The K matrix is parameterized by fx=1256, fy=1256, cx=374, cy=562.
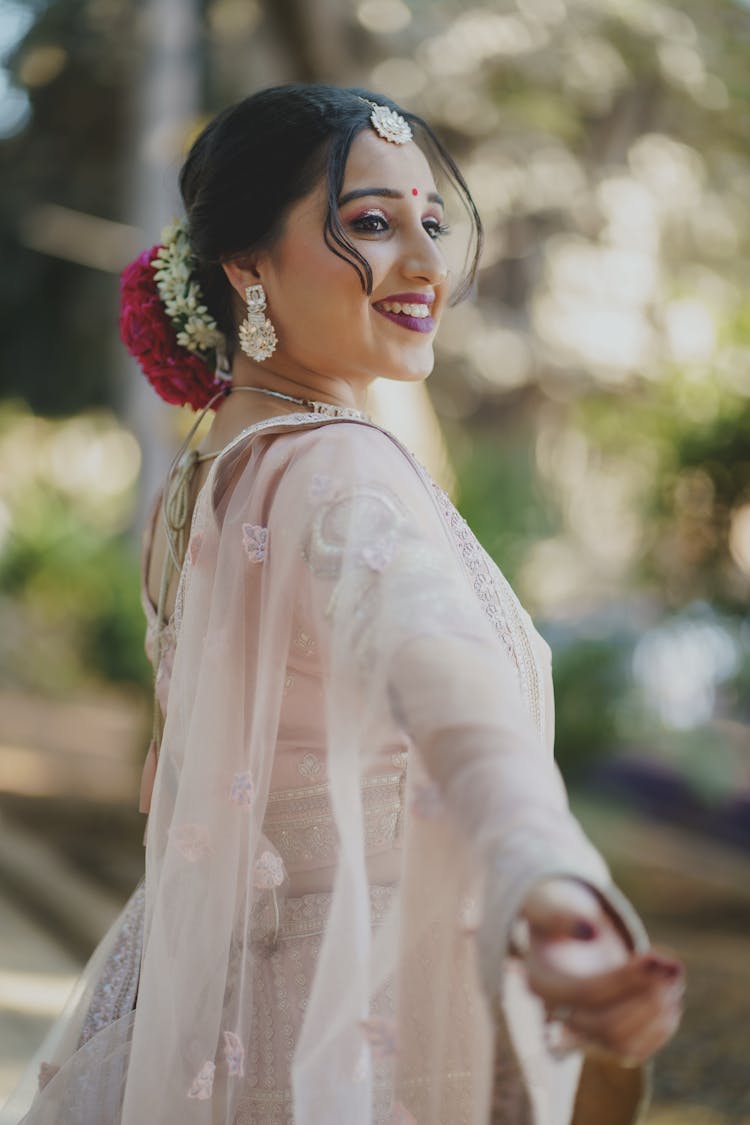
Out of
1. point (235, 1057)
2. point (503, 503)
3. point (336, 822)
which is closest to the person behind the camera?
point (336, 822)

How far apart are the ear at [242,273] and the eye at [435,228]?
0.22 metres

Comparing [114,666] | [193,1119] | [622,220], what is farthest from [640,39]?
[193,1119]

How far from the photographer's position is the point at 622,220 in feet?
32.4

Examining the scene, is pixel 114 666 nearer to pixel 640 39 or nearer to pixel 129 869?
pixel 129 869

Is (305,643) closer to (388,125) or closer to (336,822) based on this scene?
(336,822)

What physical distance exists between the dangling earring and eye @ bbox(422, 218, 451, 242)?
22 cm

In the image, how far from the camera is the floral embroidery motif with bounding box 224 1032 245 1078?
1354mm

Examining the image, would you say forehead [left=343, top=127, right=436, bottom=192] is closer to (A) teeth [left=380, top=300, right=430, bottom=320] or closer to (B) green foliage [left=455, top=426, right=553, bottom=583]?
(A) teeth [left=380, top=300, right=430, bottom=320]

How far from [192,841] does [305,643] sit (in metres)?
0.25

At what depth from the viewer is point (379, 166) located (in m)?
1.50

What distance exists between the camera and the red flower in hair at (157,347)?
1.80 metres

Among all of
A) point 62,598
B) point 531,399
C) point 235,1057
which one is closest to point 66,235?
point 62,598

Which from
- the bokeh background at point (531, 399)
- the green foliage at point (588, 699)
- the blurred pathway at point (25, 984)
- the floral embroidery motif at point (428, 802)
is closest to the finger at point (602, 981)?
the floral embroidery motif at point (428, 802)

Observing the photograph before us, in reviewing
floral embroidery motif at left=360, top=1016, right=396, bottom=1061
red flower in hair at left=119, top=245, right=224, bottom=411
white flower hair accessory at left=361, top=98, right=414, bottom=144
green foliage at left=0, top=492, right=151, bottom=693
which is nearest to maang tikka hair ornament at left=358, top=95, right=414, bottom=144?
white flower hair accessory at left=361, top=98, right=414, bottom=144
